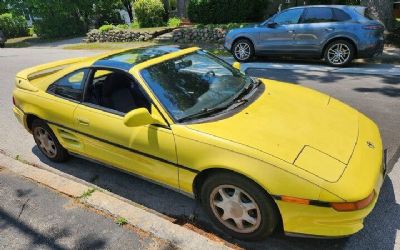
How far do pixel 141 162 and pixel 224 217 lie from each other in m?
1.02

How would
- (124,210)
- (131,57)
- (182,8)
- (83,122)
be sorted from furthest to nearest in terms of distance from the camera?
(182,8)
(131,57)
(83,122)
(124,210)

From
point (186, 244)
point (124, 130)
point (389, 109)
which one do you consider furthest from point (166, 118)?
point (389, 109)

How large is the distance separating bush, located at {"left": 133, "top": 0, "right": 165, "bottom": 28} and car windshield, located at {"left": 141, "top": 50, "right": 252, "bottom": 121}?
16.7 meters

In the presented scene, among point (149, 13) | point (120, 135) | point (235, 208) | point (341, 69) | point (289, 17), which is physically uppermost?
point (289, 17)

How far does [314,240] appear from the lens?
3.25m

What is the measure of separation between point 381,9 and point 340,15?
3.18 meters

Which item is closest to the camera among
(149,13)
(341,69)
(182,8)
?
(341,69)

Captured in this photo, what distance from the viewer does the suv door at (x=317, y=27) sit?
9.38 meters

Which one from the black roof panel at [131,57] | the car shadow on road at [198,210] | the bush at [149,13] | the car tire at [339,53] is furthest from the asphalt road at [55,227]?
the bush at [149,13]

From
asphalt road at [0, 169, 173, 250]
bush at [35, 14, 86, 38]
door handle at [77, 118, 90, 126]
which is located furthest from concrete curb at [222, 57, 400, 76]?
bush at [35, 14, 86, 38]

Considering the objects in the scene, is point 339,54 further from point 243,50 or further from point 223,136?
point 223,136

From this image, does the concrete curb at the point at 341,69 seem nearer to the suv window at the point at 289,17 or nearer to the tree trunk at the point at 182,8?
the suv window at the point at 289,17

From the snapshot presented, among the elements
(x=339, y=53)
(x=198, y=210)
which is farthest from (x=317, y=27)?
(x=198, y=210)

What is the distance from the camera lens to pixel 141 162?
374 centimetres
